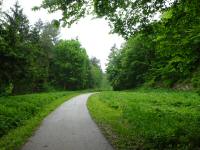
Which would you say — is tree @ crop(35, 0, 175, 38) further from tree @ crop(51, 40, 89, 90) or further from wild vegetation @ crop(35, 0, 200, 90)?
tree @ crop(51, 40, 89, 90)

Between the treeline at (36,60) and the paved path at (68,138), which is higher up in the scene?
the treeline at (36,60)

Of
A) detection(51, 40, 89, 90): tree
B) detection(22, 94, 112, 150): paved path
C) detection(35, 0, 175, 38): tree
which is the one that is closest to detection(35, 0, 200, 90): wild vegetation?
detection(35, 0, 175, 38): tree

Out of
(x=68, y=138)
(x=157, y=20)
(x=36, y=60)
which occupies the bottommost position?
(x=68, y=138)

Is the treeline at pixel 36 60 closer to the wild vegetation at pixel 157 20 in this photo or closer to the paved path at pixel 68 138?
the wild vegetation at pixel 157 20

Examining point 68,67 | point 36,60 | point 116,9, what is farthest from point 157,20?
point 68,67

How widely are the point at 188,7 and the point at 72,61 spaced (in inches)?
2781

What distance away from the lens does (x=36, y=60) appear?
1943 inches

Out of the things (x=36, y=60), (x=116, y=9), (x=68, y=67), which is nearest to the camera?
(x=116, y=9)

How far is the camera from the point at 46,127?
13.6 meters

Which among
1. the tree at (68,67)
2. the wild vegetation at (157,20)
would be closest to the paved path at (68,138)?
the wild vegetation at (157,20)

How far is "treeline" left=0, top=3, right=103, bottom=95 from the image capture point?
1001 inches

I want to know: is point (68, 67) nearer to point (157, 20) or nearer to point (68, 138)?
point (68, 138)

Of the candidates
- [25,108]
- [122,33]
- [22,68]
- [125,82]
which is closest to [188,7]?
[122,33]

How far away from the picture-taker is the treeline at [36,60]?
25433mm
